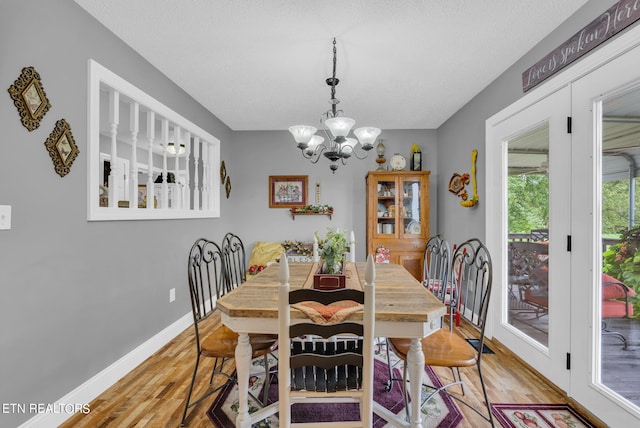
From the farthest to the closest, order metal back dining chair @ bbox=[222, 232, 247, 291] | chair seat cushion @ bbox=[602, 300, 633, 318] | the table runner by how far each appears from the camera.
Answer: metal back dining chair @ bbox=[222, 232, 247, 291] → chair seat cushion @ bbox=[602, 300, 633, 318] → the table runner

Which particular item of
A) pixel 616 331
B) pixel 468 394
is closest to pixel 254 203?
pixel 468 394

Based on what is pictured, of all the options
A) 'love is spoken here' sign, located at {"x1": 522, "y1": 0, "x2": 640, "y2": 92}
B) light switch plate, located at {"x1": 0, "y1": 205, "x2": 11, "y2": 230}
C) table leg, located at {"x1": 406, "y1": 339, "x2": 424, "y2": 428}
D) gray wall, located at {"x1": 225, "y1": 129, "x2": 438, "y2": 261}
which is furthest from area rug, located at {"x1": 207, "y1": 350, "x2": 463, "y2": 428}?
gray wall, located at {"x1": 225, "y1": 129, "x2": 438, "y2": 261}

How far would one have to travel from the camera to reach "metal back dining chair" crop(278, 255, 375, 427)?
4.17 feet

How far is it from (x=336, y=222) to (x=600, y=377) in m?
3.33

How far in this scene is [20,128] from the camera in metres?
1.57

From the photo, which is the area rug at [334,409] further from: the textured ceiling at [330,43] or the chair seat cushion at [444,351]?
the textured ceiling at [330,43]

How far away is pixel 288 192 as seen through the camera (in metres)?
4.74

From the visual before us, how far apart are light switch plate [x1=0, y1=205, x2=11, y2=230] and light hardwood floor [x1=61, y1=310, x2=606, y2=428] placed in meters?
1.18

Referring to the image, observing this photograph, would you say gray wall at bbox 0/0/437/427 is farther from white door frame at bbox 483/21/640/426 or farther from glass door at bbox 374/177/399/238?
white door frame at bbox 483/21/640/426

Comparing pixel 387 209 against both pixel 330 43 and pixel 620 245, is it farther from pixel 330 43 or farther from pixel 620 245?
pixel 620 245

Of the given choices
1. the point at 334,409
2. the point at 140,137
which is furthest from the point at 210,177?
the point at 334,409

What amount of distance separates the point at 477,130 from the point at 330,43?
1927 millimetres

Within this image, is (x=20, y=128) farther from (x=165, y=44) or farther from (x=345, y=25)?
(x=345, y=25)

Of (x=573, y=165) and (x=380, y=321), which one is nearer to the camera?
(x=380, y=321)
